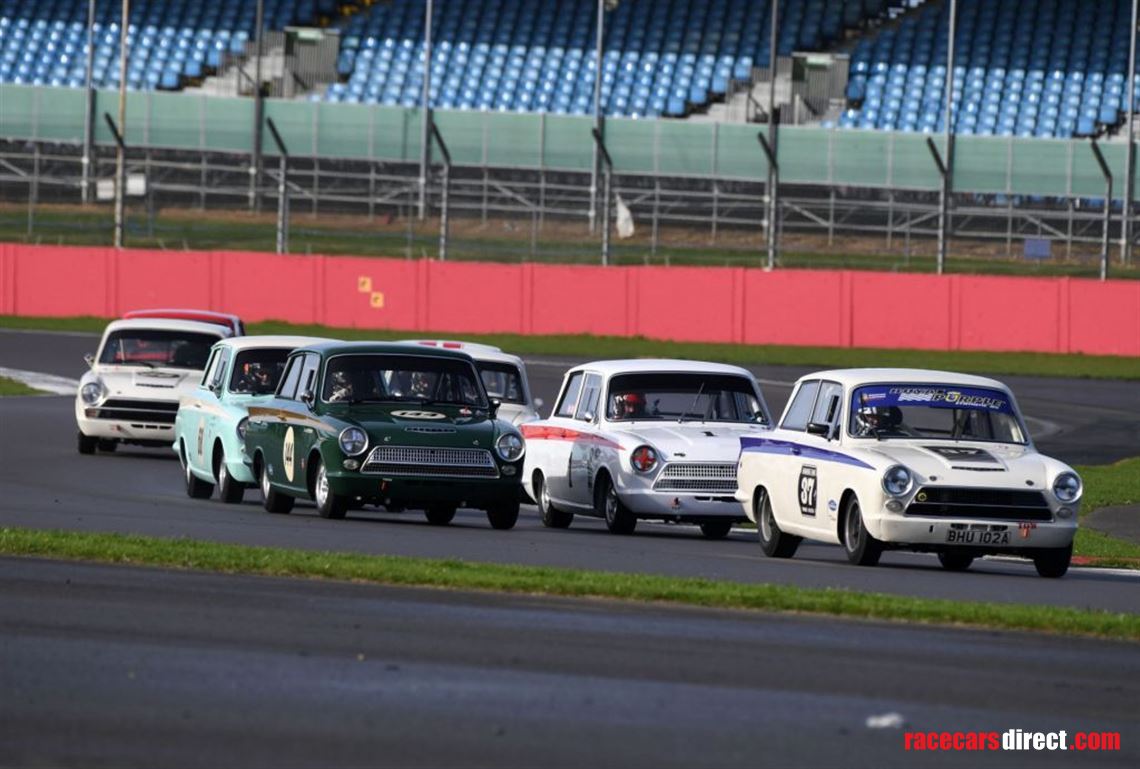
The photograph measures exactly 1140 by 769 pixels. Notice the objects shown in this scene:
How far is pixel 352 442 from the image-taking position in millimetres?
16812

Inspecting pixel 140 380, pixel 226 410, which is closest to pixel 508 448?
pixel 226 410

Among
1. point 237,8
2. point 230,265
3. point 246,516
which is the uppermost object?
point 237,8

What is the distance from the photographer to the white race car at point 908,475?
1434 centimetres

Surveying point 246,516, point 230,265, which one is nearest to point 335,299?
point 230,265

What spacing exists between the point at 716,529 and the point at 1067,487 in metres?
4.60

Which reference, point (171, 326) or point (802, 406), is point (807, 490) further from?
point (171, 326)

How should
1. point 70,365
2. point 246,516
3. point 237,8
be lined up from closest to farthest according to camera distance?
1. point 246,516
2. point 70,365
3. point 237,8

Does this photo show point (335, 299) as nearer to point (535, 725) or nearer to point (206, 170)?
point (206, 170)

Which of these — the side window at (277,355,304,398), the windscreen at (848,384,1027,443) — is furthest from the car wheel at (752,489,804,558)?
the side window at (277,355,304,398)

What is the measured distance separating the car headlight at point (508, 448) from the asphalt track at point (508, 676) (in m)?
2.62

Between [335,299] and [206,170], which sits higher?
[206,170]

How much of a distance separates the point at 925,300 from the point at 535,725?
3618 cm

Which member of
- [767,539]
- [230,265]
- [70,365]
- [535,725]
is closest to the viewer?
[535,725]

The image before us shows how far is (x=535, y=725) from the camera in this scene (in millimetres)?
8141
